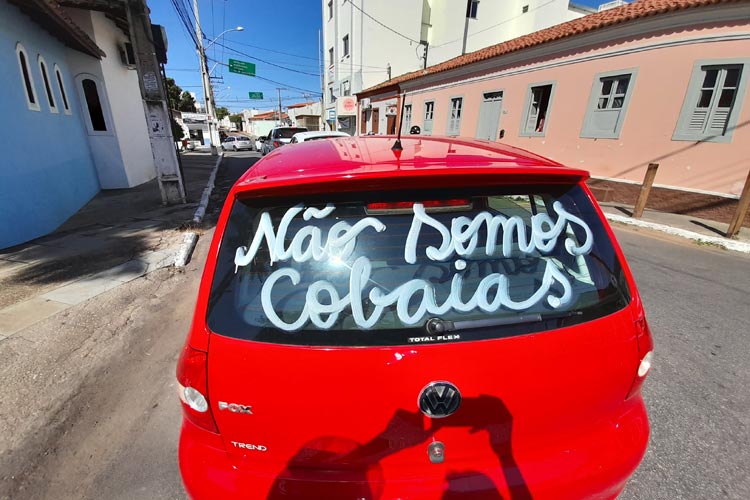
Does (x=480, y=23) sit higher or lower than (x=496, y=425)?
higher

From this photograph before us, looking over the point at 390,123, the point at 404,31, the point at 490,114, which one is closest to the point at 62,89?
the point at 490,114

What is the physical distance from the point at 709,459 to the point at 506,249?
79.8 inches

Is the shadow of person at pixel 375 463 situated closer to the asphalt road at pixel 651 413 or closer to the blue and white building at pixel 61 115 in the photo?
the asphalt road at pixel 651 413

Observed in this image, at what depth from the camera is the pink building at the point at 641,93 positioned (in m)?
7.52

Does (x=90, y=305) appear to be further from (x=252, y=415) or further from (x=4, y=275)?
(x=252, y=415)

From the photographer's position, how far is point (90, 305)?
381 centimetres

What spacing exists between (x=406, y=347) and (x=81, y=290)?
4.77m

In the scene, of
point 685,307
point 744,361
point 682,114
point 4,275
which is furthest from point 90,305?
point 682,114

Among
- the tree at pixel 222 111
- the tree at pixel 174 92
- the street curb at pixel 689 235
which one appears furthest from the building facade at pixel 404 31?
the tree at pixel 222 111

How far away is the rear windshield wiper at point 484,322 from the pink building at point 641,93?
8695 millimetres

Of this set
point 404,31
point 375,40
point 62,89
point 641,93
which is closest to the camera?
point 641,93

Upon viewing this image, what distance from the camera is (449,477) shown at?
1167mm

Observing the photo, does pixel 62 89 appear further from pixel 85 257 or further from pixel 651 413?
pixel 651 413

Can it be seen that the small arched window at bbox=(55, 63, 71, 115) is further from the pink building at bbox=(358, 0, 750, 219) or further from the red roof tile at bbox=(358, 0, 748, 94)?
the red roof tile at bbox=(358, 0, 748, 94)
